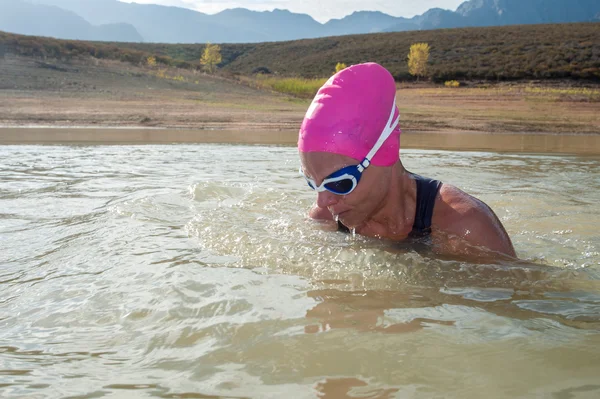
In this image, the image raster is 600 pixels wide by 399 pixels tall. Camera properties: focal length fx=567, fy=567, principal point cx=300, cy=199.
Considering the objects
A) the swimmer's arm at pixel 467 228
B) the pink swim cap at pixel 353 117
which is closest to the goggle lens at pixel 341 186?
the pink swim cap at pixel 353 117

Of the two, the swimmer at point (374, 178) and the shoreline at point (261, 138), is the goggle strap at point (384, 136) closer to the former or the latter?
the swimmer at point (374, 178)

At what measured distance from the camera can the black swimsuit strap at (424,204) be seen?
9.80 feet

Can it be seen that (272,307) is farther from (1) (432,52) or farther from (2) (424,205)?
(1) (432,52)

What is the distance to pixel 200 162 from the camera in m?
7.58

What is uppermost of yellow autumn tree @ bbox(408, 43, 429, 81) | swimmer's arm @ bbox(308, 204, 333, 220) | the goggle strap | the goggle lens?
yellow autumn tree @ bbox(408, 43, 429, 81)

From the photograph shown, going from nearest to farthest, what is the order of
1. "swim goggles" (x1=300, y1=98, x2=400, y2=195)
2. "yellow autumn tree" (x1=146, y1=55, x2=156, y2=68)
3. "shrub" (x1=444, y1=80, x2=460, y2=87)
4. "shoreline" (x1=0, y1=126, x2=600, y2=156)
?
"swim goggles" (x1=300, y1=98, x2=400, y2=195)
"shoreline" (x1=0, y1=126, x2=600, y2=156)
"yellow autumn tree" (x1=146, y1=55, x2=156, y2=68)
"shrub" (x1=444, y1=80, x2=460, y2=87)

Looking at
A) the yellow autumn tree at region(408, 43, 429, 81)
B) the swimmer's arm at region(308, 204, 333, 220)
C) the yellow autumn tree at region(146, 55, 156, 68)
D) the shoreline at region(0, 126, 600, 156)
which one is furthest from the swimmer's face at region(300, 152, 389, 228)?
the yellow autumn tree at region(408, 43, 429, 81)

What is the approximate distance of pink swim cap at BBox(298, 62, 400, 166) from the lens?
269 centimetres

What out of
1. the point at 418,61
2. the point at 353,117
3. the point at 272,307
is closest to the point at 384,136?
the point at 353,117

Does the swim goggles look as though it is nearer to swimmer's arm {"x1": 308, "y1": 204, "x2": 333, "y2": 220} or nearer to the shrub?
swimmer's arm {"x1": 308, "y1": 204, "x2": 333, "y2": 220}

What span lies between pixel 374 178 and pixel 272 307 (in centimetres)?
83

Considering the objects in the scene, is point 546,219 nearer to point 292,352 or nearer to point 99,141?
point 292,352

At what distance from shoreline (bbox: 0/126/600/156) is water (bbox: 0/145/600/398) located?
5.47 m

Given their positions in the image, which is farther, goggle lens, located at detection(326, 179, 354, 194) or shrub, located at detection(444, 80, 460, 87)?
shrub, located at detection(444, 80, 460, 87)
